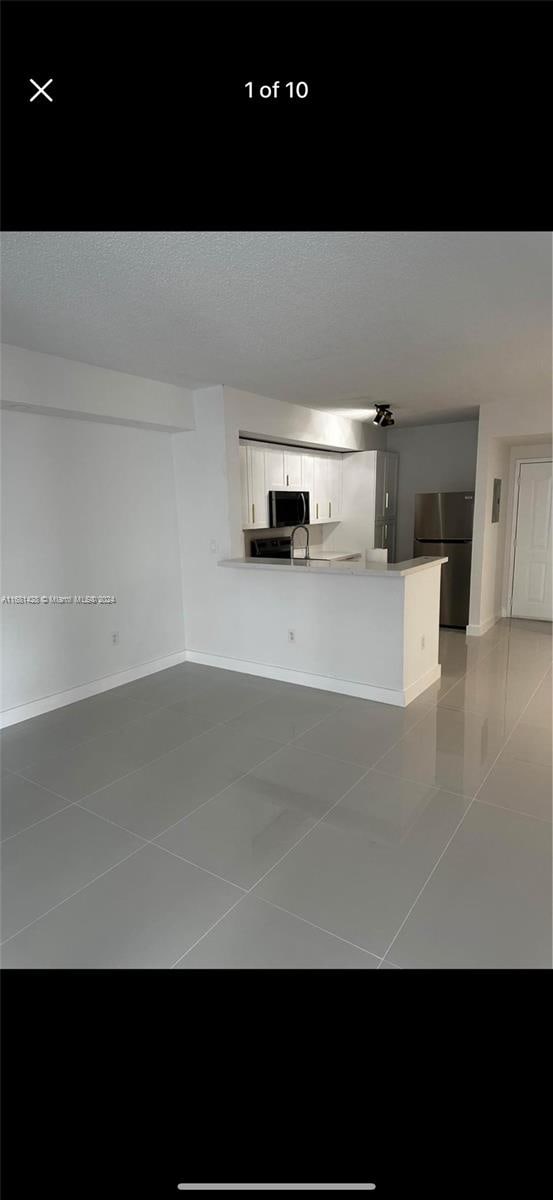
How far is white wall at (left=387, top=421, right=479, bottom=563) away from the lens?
256 inches

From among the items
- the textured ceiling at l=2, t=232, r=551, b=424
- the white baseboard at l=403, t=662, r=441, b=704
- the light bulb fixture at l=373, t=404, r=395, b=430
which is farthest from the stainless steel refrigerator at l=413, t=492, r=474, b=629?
the textured ceiling at l=2, t=232, r=551, b=424

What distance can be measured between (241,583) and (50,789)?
2.29m

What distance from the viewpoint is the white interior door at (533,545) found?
6219mm

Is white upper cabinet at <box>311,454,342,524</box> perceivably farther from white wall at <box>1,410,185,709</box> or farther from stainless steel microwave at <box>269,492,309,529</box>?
white wall at <box>1,410,185,709</box>

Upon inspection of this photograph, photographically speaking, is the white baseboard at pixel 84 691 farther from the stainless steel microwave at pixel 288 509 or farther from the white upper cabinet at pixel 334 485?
the white upper cabinet at pixel 334 485

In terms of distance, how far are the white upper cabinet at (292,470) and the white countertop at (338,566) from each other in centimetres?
139

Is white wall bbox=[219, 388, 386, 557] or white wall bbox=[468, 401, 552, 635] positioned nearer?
white wall bbox=[219, 388, 386, 557]

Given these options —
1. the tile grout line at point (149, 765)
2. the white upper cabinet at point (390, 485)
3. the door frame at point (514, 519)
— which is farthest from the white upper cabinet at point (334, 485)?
the tile grout line at point (149, 765)

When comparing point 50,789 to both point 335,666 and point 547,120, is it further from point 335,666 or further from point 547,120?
point 547,120

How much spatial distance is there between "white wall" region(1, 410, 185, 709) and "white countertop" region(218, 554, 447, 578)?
72cm

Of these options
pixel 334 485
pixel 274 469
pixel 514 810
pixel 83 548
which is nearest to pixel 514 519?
pixel 334 485
